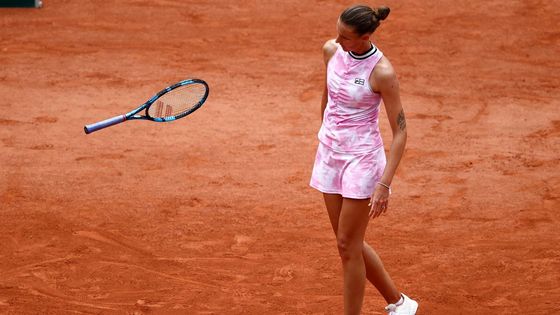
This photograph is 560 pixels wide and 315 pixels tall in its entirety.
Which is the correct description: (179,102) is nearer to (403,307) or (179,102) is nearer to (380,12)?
(380,12)

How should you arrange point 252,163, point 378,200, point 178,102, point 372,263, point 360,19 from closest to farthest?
point 360,19, point 378,200, point 372,263, point 178,102, point 252,163

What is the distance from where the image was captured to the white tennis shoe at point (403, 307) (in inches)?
240

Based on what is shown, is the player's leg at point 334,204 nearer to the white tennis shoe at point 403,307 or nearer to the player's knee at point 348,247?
the player's knee at point 348,247

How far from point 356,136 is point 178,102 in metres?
1.69

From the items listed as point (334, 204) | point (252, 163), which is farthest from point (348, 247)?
point (252, 163)

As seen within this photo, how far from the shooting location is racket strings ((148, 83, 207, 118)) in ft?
21.6

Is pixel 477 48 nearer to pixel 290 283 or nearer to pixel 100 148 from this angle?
pixel 100 148

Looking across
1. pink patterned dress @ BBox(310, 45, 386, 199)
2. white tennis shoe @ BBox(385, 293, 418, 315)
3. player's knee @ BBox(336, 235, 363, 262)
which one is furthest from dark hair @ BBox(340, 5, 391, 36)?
white tennis shoe @ BBox(385, 293, 418, 315)

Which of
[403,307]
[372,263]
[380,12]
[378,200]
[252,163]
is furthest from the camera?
[252,163]

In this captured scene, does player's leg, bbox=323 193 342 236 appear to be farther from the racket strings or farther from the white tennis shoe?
the racket strings

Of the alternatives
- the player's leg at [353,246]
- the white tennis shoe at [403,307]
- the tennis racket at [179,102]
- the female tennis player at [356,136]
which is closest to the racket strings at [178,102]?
the tennis racket at [179,102]

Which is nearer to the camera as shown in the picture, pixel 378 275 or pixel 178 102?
pixel 378 275

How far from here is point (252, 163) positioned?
865 cm

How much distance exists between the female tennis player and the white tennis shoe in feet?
1.21
